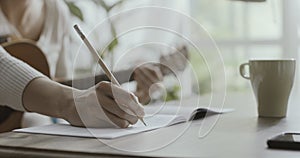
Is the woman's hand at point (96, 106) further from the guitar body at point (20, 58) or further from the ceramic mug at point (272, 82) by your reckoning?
the guitar body at point (20, 58)

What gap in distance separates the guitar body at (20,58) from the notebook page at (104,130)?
66 cm

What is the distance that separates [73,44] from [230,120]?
1.91 m

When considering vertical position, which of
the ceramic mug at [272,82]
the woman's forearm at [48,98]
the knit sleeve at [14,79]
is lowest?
the ceramic mug at [272,82]

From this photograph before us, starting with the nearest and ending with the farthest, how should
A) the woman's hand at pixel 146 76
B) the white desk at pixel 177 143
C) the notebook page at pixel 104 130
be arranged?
the white desk at pixel 177 143, the notebook page at pixel 104 130, the woman's hand at pixel 146 76

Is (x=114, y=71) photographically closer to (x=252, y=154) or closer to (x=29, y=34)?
(x=252, y=154)

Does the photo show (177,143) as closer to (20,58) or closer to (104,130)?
(104,130)

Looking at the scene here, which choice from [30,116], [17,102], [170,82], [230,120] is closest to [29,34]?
[30,116]

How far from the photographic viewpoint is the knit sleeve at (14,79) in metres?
1.06

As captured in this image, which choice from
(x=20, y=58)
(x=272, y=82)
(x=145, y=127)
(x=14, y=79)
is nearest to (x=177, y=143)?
(x=145, y=127)

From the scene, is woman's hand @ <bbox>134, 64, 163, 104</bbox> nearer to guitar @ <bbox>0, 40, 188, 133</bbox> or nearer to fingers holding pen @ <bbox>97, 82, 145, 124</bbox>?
guitar @ <bbox>0, 40, 188, 133</bbox>

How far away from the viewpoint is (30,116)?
166 cm

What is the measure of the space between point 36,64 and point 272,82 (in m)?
0.96

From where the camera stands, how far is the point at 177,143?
78 cm

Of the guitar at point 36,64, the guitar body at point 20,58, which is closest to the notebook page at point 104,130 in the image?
the guitar at point 36,64
